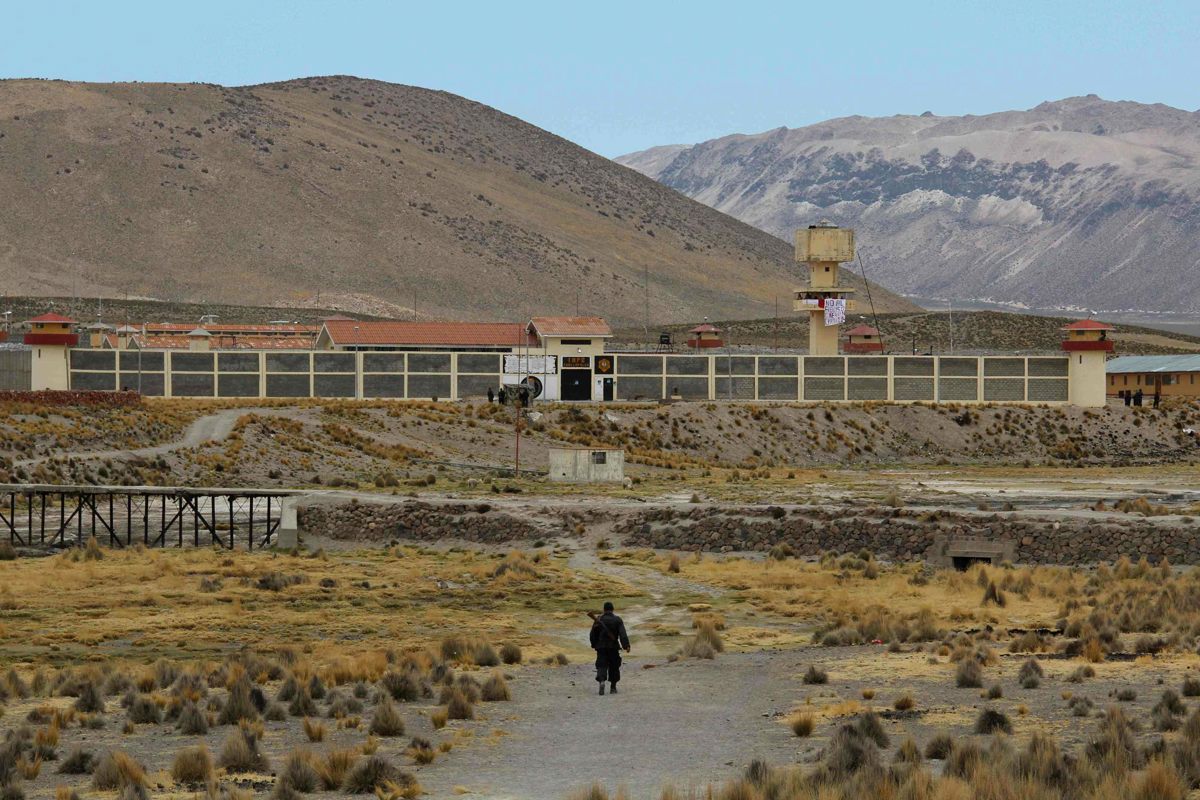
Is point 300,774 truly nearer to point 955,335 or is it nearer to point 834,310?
point 834,310

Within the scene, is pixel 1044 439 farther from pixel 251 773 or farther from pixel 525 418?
pixel 251 773

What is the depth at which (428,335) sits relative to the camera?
108062 millimetres

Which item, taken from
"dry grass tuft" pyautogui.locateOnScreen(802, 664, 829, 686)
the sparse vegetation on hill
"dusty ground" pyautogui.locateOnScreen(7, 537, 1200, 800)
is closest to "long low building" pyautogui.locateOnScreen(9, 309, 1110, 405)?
the sparse vegetation on hill

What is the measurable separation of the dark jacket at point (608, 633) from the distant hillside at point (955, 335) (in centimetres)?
13259

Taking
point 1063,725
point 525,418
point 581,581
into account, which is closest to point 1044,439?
point 525,418

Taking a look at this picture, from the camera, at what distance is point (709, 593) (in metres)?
42.7

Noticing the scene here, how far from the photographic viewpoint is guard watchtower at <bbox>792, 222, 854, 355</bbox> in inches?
4279

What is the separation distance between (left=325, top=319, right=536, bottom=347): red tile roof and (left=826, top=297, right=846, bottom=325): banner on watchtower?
17545 millimetres

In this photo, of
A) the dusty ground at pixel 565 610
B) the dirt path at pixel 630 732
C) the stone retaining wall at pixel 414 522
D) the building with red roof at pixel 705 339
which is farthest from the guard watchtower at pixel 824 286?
the dirt path at pixel 630 732

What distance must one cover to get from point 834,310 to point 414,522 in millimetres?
57953

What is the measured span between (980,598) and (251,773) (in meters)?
22.2

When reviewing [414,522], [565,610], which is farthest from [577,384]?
[565,610]

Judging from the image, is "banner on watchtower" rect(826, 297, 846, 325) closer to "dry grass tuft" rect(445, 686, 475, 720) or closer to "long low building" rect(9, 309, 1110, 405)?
"long low building" rect(9, 309, 1110, 405)

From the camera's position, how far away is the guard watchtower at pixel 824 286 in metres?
109
